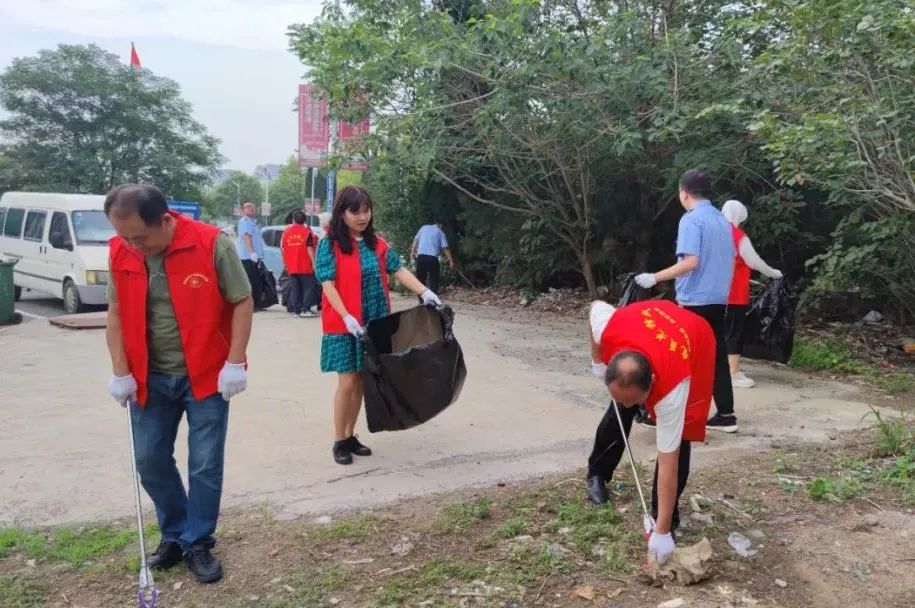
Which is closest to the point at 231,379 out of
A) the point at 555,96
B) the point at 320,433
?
the point at 320,433

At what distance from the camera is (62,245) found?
1168 centimetres

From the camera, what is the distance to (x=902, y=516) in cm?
376

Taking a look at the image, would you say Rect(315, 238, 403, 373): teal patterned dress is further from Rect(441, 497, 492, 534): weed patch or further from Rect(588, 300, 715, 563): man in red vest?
Rect(588, 300, 715, 563): man in red vest

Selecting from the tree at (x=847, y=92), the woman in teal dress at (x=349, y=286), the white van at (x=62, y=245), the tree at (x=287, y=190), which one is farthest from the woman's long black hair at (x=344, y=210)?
the tree at (x=287, y=190)

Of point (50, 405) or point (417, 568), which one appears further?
point (50, 405)

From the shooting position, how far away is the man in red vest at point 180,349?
3125 mm

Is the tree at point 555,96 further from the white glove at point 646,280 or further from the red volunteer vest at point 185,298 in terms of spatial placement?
the red volunteer vest at point 185,298

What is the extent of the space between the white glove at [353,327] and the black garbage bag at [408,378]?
55mm

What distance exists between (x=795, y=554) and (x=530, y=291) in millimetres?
10781

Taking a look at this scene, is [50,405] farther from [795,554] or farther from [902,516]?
[902,516]

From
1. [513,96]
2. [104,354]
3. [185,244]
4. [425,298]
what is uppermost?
[513,96]

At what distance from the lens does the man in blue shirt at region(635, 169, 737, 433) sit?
16.5 feet

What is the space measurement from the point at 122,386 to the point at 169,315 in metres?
0.33

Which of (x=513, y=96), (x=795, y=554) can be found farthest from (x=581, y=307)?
(x=795, y=554)
